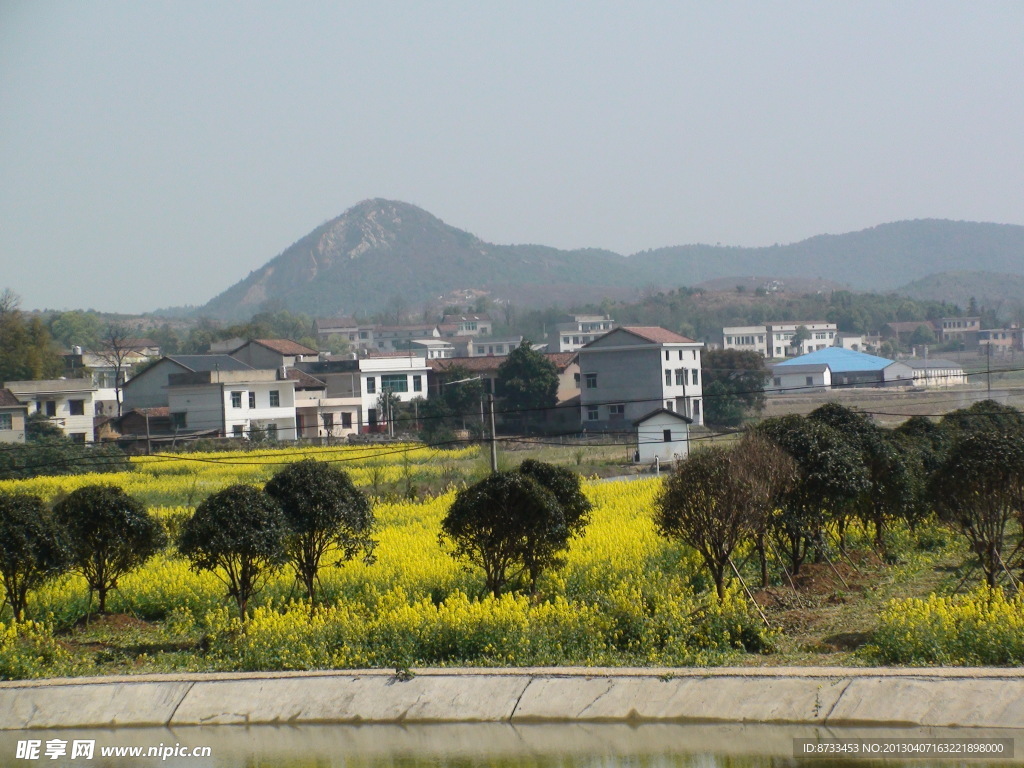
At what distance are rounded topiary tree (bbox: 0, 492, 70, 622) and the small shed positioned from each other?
29.5 m

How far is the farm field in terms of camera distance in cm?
1352

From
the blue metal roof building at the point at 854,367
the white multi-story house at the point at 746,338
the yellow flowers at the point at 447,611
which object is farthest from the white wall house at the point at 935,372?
the yellow flowers at the point at 447,611

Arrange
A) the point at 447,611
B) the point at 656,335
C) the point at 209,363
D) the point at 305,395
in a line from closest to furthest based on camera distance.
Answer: the point at 447,611 < the point at 656,335 < the point at 305,395 < the point at 209,363

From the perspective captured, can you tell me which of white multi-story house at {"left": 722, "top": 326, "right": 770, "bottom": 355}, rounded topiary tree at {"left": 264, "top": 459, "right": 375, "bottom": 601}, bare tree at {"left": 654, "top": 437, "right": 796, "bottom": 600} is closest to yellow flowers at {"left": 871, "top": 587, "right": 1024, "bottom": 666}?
bare tree at {"left": 654, "top": 437, "right": 796, "bottom": 600}

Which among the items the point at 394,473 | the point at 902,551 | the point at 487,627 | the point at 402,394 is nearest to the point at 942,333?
the point at 402,394

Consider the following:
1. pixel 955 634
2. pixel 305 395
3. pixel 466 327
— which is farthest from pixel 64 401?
pixel 466 327

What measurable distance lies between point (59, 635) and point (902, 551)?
1413 centimetres

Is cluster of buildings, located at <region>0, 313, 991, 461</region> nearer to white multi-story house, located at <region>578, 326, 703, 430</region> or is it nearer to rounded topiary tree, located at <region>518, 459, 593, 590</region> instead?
white multi-story house, located at <region>578, 326, 703, 430</region>

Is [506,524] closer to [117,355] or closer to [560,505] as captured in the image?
[560,505]

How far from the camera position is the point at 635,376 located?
6034 cm

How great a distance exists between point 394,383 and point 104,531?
54.7 m

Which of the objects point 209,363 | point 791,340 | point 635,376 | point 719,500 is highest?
point 791,340

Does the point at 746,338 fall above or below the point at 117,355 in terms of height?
above

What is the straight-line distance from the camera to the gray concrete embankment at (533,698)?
36.0ft
